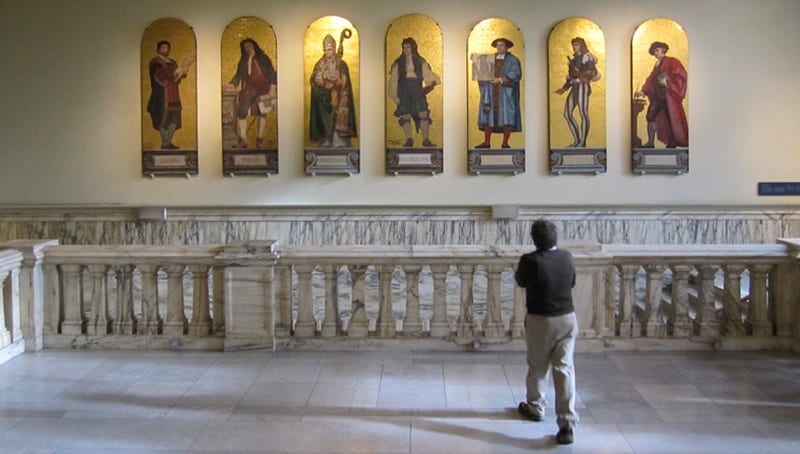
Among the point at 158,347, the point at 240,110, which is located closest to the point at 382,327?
the point at 158,347

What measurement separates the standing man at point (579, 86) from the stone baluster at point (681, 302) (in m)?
4.53

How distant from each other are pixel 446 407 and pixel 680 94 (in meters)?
7.73

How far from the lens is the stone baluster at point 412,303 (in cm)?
661

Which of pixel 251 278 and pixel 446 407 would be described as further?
pixel 251 278

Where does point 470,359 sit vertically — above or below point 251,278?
below

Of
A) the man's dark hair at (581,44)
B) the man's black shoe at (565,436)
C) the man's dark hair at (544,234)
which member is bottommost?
the man's black shoe at (565,436)

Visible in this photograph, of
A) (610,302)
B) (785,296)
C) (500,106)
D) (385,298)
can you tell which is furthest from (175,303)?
(500,106)

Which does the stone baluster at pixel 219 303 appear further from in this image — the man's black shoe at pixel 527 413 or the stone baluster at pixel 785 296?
the stone baluster at pixel 785 296

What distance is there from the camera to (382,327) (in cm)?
669

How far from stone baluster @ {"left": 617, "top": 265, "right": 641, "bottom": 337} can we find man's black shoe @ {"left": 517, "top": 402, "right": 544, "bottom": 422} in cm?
220

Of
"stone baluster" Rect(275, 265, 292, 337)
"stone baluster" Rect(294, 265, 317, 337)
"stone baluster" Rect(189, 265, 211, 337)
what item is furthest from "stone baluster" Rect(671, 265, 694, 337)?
"stone baluster" Rect(189, 265, 211, 337)

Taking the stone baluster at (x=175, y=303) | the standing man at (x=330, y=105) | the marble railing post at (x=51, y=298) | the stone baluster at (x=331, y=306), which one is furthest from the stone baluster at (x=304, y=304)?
the standing man at (x=330, y=105)

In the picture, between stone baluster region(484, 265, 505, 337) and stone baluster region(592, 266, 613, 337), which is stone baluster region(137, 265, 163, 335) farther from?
stone baluster region(592, 266, 613, 337)

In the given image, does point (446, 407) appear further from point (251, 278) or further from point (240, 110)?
point (240, 110)
